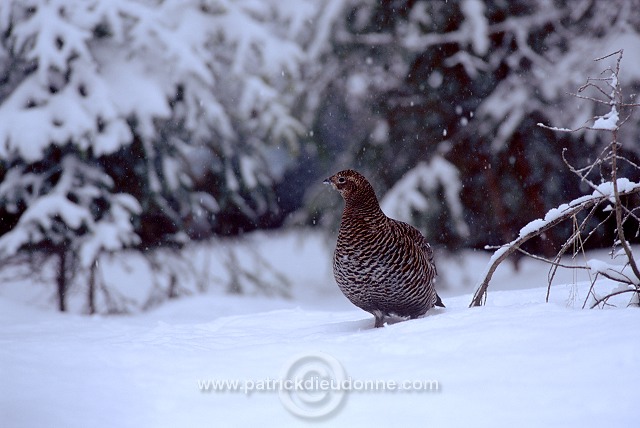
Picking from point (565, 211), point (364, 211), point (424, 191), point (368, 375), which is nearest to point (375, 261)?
point (364, 211)

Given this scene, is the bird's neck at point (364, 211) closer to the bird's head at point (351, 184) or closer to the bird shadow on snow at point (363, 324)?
the bird's head at point (351, 184)

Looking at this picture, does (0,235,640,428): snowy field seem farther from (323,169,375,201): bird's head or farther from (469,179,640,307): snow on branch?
(323,169,375,201): bird's head

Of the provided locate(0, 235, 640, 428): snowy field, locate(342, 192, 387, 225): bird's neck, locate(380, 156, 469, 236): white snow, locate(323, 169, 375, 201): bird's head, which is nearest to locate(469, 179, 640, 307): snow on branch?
locate(0, 235, 640, 428): snowy field

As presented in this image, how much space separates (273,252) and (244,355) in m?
9.14

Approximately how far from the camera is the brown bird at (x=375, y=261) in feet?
11.1

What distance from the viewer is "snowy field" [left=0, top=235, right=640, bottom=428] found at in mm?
2000

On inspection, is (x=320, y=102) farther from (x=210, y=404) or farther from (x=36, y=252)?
(x=210, y=404)

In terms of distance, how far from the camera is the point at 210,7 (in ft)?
23.4

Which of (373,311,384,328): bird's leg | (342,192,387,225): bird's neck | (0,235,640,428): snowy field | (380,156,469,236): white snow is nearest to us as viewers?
(0,235,640,428): snowy field

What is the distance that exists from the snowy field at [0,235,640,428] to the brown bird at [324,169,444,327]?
55 centimetres

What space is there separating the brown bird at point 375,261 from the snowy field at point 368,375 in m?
0.55

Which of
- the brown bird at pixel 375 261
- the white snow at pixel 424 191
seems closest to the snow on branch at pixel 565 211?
the brown bird at pixel 375 261

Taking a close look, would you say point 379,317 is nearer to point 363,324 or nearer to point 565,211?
point 363,324

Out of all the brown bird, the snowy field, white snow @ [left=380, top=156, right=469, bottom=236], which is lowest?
the snowy field
